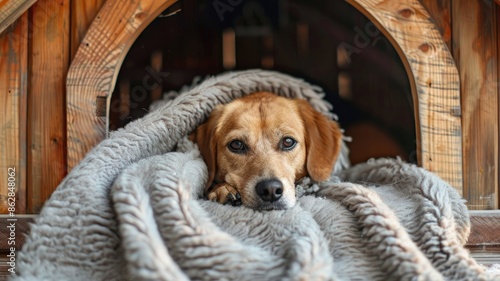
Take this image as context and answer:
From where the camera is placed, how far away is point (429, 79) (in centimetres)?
266

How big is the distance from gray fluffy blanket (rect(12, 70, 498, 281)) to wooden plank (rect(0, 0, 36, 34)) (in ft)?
2.23

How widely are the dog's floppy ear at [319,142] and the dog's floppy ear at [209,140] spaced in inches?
18.7

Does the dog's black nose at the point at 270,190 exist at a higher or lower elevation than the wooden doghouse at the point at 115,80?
lower

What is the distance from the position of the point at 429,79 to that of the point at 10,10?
1995 millimetres

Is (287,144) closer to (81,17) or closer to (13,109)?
(81,17)

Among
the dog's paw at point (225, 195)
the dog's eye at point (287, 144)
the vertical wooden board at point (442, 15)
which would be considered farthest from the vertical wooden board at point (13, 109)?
the vertical wooden board at point (442, 15)

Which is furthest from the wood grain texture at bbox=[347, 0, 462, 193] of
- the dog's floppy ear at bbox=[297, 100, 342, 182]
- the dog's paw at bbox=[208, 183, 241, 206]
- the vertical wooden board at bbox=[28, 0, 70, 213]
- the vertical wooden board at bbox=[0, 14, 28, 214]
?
the vertical wooden board at bbox=[0, 14, 28, 214]

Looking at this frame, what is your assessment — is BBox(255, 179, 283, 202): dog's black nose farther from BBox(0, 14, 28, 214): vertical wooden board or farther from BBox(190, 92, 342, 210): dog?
BBox(0, 14, 28, 214): vertical wooden board

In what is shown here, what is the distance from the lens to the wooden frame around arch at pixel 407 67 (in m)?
2.59

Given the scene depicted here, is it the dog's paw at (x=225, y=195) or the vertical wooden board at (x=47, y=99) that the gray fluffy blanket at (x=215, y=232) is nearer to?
the dog's paw at (x=225, y=195)

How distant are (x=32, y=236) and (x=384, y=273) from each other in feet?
4.24

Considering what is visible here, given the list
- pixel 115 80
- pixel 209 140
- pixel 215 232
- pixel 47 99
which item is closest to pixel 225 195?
pixel 209 140

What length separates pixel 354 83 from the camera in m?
4.31

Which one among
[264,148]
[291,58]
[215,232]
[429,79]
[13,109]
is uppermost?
[291,58]
